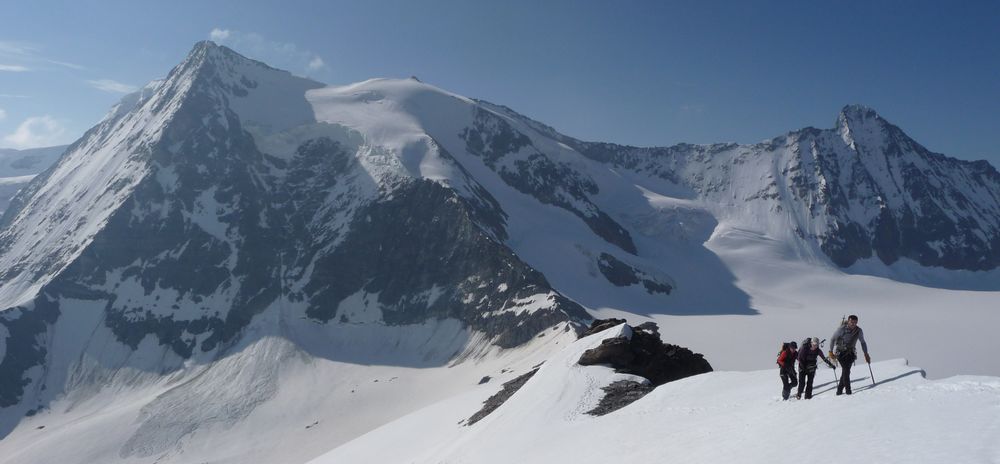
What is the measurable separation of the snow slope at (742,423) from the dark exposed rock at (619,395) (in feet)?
2.23

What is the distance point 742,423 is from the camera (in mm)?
22266

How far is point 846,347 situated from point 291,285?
426 feet

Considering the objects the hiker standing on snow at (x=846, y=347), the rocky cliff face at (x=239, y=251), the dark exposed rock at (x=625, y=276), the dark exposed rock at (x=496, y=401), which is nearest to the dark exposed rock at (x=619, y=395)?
the dark exposed rock at (x=496, y=401)

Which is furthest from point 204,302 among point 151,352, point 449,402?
point 449,402

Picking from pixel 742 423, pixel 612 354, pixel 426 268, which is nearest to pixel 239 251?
pixel 426 268

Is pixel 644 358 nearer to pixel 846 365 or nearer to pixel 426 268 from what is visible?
pixel 846 365

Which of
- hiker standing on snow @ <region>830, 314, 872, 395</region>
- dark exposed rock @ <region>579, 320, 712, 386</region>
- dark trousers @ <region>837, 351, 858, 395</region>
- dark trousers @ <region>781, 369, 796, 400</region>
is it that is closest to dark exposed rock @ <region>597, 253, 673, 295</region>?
dark exposed rock @ <region>579, 320, 712, 386</region>

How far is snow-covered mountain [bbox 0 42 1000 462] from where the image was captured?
104 meters

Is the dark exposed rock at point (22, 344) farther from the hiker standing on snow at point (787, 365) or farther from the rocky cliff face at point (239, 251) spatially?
the hiker standing on snow at point (787, 365)

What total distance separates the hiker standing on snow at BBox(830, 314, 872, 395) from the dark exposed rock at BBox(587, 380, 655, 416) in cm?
1287

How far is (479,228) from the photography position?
13362 centimetres

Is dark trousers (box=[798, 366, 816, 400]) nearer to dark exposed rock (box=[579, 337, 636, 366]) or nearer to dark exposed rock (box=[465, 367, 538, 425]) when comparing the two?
dark exposed rock (box=[579, 337, 636, 366])

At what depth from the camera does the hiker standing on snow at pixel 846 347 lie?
73.0ft

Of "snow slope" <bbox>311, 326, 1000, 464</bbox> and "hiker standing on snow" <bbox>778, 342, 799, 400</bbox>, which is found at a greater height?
"hiker standing on snow" <bbox>778, 342, 799, 400</bbox>
